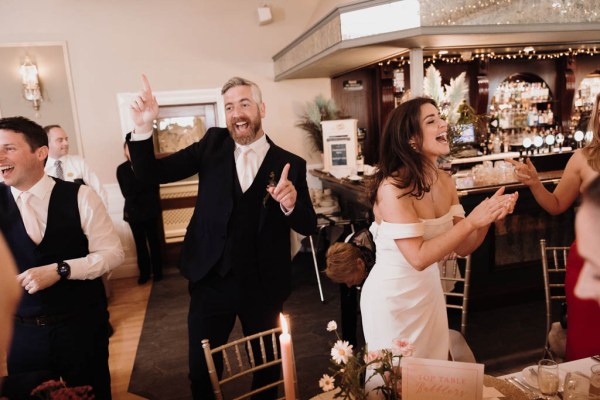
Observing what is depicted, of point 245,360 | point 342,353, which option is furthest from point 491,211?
point 245,360

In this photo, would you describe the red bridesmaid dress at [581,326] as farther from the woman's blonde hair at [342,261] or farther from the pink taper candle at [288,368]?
the pink taper candle at [288,368]

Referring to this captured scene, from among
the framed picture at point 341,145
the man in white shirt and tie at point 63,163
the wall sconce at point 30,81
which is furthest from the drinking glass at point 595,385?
the wall sconce at point 30,81

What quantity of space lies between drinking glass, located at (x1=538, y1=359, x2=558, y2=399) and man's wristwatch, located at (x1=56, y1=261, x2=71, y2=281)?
188 cm

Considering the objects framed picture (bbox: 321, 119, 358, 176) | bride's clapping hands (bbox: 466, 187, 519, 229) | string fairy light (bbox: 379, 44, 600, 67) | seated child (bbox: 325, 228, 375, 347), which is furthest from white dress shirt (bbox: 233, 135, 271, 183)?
string fairy light (bbox: 379, 44, 600, 67)

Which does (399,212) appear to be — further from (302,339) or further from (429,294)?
(302,339)

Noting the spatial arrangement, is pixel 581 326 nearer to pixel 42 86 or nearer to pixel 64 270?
pixel 64 270

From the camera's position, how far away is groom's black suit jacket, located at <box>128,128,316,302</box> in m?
2.16

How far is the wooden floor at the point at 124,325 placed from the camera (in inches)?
134

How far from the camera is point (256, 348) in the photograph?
264cm

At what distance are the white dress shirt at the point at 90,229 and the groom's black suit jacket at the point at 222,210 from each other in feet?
0.98

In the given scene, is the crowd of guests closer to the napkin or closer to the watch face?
the watch face

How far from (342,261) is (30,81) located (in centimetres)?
475

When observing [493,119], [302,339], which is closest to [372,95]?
[493,119]

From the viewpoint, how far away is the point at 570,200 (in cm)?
264
